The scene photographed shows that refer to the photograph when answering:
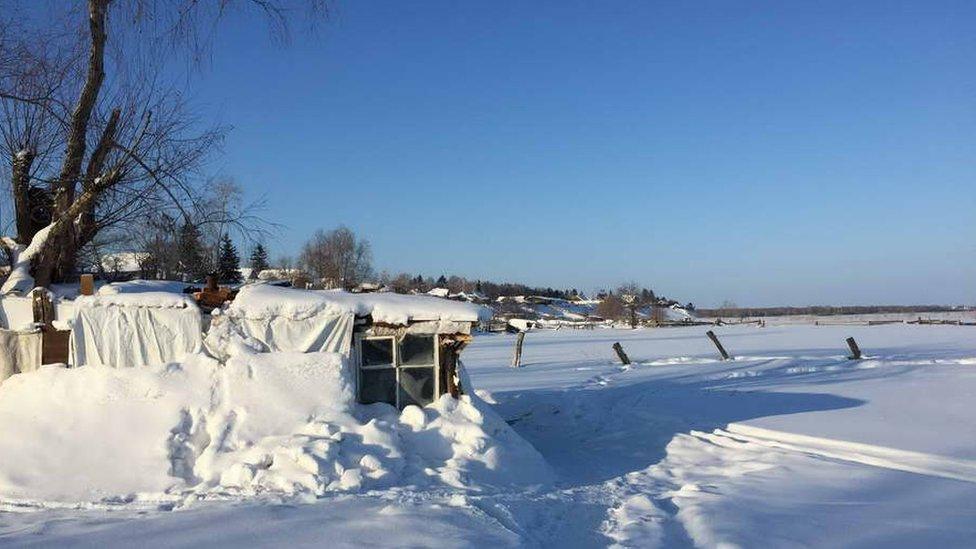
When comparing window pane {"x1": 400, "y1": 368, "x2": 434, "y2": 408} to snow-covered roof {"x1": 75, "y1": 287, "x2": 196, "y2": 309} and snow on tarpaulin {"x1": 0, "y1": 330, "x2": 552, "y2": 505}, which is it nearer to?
snow on tarpaulin {"x1": 0, "y1": 330, "x2": 552, "y2": 505}

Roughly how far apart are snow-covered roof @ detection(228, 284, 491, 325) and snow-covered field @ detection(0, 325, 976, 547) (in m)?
2.69

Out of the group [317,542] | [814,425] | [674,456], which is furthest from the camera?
[814,425]

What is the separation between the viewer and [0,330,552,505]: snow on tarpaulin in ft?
28.2

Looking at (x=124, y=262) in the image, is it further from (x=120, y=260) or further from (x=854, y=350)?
(x=854, y=350)

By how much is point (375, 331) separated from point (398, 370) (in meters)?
0.68

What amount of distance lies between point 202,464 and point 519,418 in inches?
300

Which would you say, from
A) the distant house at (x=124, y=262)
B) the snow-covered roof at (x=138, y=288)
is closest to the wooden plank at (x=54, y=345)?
the snow-covered roof at (x=138, y=288)

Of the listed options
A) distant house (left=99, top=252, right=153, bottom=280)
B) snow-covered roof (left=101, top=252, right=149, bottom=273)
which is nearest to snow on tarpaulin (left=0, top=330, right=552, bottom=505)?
distant house (left=99, top=252, right=153, bottom=280)

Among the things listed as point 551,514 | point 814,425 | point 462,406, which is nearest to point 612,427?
point 814,425

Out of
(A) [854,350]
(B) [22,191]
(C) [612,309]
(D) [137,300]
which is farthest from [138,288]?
(C) [612,309]

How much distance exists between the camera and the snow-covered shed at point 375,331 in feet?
34.6

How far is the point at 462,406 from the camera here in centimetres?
1084

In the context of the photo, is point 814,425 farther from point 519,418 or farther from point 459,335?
point 459,335

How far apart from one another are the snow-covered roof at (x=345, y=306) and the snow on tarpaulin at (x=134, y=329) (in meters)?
0.66
